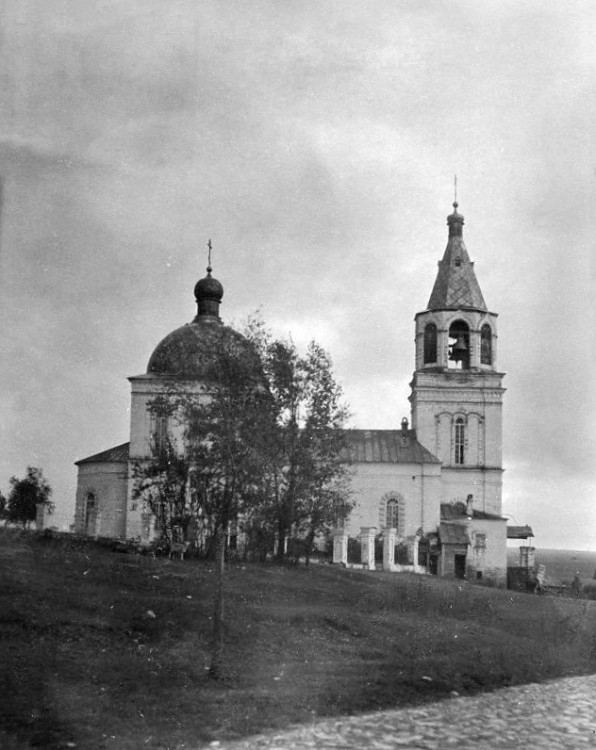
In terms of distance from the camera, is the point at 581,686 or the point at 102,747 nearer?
the point at 102,747

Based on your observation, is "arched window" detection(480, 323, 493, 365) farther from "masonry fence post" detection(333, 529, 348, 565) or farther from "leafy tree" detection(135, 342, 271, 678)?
"leafy tree" detection(135, 342, 271, 678)

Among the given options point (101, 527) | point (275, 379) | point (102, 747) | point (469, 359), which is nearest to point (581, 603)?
point (275, 379)

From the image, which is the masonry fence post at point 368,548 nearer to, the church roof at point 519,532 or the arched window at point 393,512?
the arched window at point 393,512

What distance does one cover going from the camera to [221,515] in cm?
2394

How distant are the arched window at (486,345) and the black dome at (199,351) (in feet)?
36.9

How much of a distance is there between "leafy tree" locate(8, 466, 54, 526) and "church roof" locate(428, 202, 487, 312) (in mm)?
17697

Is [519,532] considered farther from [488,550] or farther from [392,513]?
[392,513]

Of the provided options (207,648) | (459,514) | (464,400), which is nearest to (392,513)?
(459,514)

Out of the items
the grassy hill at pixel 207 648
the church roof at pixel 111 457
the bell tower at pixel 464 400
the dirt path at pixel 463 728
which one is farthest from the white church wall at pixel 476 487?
the dirt path at pixel 463 728

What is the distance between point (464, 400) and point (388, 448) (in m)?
3.81

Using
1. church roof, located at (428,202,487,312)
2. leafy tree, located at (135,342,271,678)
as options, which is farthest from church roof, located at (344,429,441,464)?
leafy tree, located at (135,342,271,678)

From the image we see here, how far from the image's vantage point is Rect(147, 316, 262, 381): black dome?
1009 inches

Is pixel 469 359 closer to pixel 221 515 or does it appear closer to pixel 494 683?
pixel 221 515

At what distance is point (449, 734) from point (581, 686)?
4.47 meters
